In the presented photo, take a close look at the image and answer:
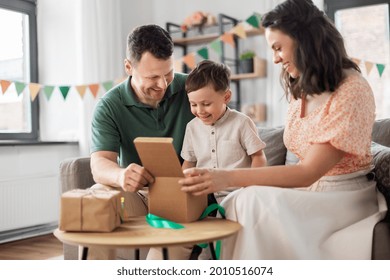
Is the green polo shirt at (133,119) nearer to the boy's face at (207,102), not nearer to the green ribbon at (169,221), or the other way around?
the boy's face at (207,102)

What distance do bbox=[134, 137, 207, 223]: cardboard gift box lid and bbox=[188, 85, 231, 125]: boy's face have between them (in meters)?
0.53

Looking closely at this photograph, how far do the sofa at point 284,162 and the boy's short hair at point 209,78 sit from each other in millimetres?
622

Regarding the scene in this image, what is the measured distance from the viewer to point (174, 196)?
4.85 feet

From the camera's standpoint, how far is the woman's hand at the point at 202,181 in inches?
56.6

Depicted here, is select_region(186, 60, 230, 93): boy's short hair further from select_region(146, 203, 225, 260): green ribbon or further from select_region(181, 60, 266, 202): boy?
select_region(146, 203, 225, 260): green ribbon

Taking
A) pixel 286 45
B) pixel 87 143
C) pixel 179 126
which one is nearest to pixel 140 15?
pixel 87 143

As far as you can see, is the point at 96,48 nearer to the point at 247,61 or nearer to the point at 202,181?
the point at 247,61

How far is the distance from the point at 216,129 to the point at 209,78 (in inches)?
8.5

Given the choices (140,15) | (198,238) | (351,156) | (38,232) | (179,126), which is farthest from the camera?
(140,15)

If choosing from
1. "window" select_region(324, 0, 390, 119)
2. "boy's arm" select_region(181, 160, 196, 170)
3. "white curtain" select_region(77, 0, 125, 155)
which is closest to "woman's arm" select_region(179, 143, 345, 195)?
"boy's arm" select_region(181, 160, 196, 170)

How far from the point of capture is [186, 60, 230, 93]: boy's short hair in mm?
1979
